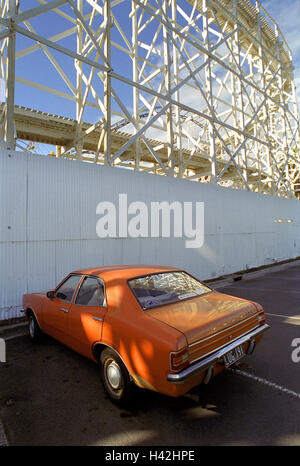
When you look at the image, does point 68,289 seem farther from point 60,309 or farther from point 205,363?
point 205,363

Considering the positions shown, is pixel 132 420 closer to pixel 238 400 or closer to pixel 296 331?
pixel 238 400

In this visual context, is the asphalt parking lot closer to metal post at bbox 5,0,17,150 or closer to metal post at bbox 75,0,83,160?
metal post at bbox 5,0,17,150

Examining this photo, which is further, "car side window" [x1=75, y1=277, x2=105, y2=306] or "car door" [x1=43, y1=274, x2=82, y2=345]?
"car door" [x1=43, y1=274, x2=82, y2=345]

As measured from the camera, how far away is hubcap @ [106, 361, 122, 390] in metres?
2.38

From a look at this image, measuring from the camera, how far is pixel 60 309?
10.7 ft

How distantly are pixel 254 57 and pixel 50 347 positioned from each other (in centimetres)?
2236

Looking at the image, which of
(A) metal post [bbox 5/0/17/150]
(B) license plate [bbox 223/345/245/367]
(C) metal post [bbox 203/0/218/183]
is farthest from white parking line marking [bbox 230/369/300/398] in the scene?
(C) metal post [bbox 203/0/218/183]

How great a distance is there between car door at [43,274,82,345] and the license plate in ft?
6.24

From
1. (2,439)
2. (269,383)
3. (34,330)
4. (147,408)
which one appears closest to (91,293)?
(147,408)

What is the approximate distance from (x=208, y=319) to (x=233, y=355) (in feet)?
1.38

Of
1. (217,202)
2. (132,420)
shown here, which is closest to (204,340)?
(132,420)

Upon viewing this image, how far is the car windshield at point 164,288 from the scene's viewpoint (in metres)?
2.68

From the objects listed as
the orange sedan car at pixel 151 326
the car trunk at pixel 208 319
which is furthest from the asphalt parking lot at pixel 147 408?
the car trunk at pixel 208 319

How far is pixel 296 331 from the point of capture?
416cm
